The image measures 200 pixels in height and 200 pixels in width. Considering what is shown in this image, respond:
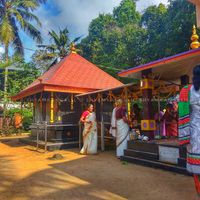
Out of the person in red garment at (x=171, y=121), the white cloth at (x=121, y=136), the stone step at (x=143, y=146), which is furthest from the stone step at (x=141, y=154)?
the person in red garment at (x=171, y=121)

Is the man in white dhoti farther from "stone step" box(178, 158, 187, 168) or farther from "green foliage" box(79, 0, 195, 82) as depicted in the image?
"green foliage" box(79, 0, 195, 82)

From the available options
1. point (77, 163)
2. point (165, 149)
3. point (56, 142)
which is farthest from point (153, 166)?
point (56, 142)

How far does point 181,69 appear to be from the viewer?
827cm

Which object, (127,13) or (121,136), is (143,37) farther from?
(127,13)

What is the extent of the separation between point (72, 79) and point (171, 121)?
5.38 m

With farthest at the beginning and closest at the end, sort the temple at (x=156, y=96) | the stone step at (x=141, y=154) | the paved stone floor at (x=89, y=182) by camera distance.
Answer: the stone step at (x=141, y=154) → the temple at (x=156, y=96) → the paved stone floor at (x=89, y=182)

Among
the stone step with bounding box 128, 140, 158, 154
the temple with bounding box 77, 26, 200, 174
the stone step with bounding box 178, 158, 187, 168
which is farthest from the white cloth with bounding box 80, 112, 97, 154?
the stone step with bounding box 178, 158, 187, 168

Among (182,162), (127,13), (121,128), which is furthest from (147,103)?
(127,13)

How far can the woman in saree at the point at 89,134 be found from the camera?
9789 mm

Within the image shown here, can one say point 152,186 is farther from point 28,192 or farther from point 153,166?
point 28,192

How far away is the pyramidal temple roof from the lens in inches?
456

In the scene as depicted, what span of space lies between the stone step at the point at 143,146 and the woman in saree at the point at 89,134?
2.00m

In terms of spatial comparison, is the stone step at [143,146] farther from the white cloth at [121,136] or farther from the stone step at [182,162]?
the stone step at [182,162]

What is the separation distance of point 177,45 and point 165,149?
13868mm
